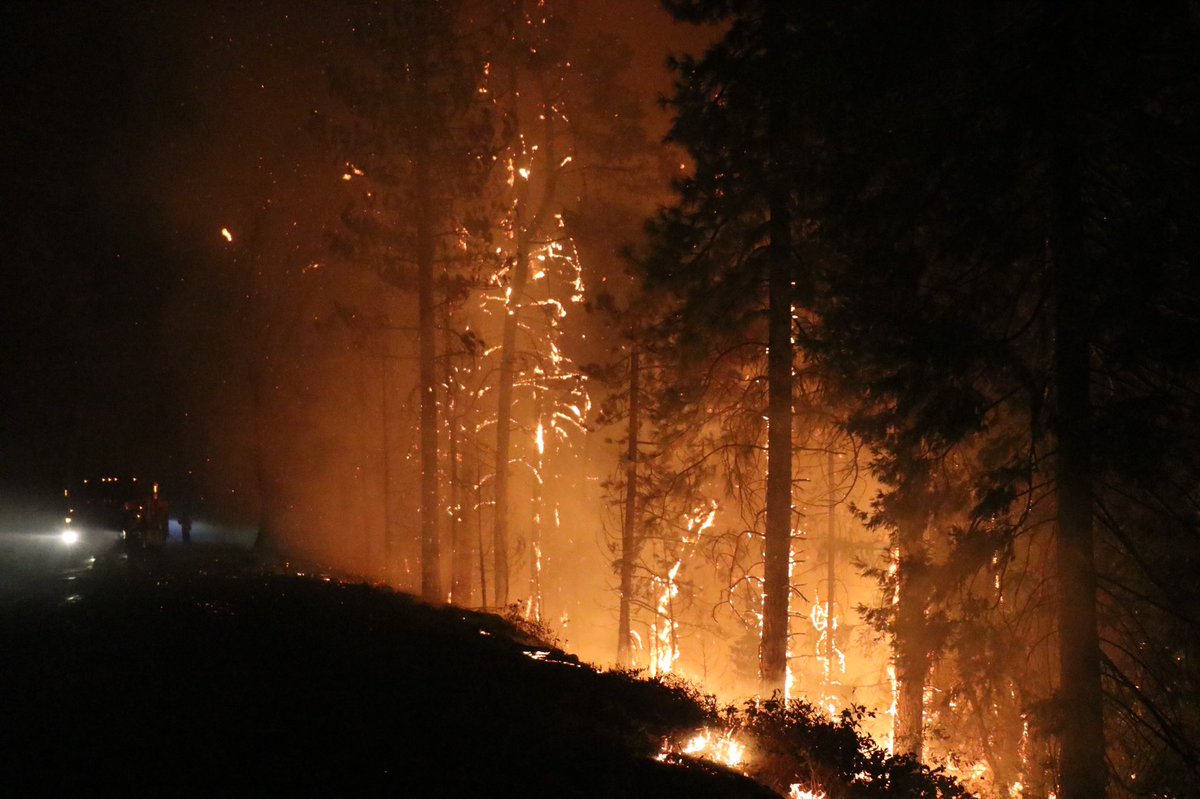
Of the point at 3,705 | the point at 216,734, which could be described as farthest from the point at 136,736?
the point at 3,705

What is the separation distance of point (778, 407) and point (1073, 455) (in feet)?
17.1

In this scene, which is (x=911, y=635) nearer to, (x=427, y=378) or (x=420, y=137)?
(x=427, y=378)

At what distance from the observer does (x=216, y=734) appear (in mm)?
6402

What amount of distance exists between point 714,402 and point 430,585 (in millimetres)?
8657

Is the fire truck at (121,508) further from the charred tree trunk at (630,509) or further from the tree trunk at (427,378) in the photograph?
the charred tree trunk at (630,509)

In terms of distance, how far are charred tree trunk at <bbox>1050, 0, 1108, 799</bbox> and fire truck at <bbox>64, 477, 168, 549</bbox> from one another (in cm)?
2397

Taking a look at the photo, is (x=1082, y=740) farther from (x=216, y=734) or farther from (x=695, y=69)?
(x=695, y=69)

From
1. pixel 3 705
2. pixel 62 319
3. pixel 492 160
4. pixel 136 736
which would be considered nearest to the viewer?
pixel 136 736

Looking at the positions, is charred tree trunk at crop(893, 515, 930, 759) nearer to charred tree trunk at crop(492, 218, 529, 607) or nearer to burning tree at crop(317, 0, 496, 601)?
burning tree at crop(317, 0, 496, 601)

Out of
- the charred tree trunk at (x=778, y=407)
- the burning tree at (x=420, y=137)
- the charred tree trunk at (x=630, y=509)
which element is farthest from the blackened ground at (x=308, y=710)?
the charred tree trunk at (x=630, y=509)

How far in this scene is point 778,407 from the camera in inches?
553

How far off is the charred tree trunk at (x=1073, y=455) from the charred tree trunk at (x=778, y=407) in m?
4.80

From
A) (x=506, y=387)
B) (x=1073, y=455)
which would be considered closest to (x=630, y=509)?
(x=506, y=387)

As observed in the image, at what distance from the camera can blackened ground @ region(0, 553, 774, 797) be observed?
5969 millimetres
